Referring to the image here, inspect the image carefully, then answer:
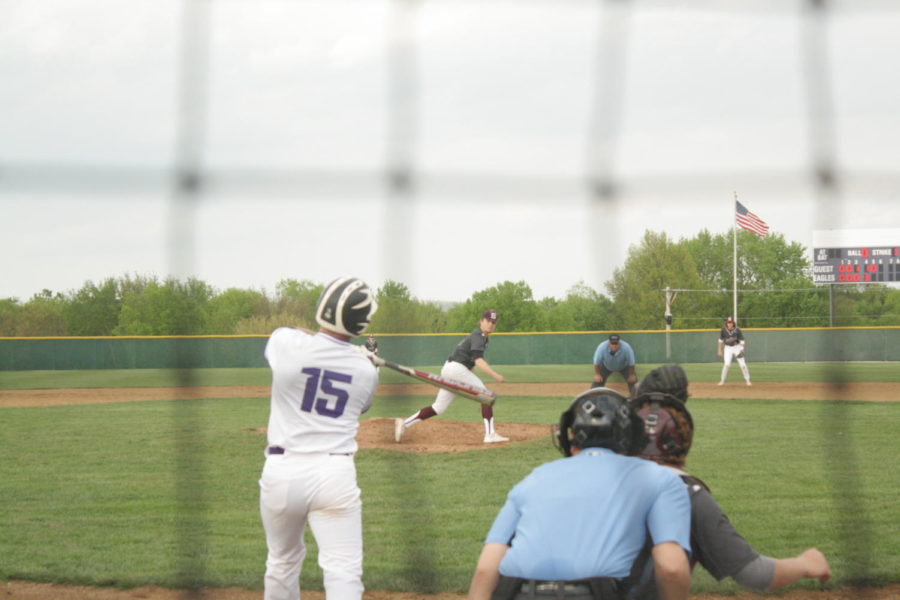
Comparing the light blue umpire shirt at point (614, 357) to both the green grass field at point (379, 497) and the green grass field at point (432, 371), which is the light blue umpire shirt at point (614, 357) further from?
the green grass field at point (432, 371)

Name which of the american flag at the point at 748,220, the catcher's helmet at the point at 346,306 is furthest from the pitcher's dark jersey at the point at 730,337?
the catcher's helmet at the point at 346,306

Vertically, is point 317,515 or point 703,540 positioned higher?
point 703,540

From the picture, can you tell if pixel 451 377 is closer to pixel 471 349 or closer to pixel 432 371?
pixel 471 349

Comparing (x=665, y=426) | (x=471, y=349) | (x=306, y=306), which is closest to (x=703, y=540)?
(x=665, y=426)

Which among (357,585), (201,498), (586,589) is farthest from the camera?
(201,498)

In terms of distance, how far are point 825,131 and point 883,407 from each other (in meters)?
11.8

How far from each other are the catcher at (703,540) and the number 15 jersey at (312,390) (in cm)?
138

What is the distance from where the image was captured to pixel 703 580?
5.05 meters

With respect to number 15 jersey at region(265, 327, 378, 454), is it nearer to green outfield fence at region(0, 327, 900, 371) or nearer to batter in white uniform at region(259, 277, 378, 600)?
batter in white uniform at region(259, 277, 378, 600)

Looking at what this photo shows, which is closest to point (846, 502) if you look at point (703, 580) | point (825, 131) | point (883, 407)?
point (703, 580)

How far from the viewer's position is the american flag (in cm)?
475

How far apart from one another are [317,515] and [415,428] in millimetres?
7873

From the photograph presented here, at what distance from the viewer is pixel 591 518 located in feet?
6.91

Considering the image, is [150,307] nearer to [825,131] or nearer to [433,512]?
[433,512]
